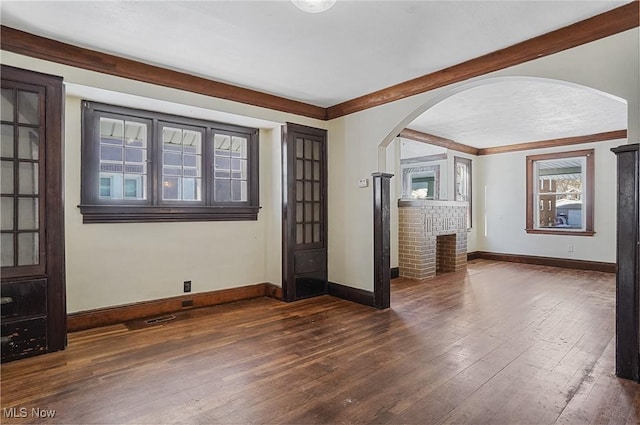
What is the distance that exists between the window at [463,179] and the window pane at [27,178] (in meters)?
7.20

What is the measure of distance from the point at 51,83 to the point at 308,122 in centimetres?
282

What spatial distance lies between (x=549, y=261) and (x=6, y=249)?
8.62 meters

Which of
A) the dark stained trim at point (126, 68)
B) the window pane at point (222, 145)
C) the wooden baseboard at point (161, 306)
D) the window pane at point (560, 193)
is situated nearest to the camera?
the dark stained trim at point (126, 68)

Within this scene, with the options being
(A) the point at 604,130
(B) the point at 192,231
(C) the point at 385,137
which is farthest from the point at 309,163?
(A) the point at 604,130

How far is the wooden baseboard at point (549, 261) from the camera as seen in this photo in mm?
6562

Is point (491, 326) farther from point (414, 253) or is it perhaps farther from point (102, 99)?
point (102, 99)

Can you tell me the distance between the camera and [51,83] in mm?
2908

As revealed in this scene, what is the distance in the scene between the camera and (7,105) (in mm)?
2750

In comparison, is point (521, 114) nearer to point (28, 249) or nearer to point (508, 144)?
point (508, 144)

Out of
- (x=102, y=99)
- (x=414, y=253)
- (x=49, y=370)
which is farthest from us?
Answer: (x=414, y=253)

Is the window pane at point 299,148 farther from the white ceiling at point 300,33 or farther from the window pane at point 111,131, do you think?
the window pane at point 111,131

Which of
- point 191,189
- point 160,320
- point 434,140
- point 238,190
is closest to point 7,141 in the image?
point 191,189

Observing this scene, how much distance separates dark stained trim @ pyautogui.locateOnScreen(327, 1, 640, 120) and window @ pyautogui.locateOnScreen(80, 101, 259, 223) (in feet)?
6.30

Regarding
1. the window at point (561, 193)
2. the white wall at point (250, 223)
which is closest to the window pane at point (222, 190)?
the white wall at point (250, 223)
